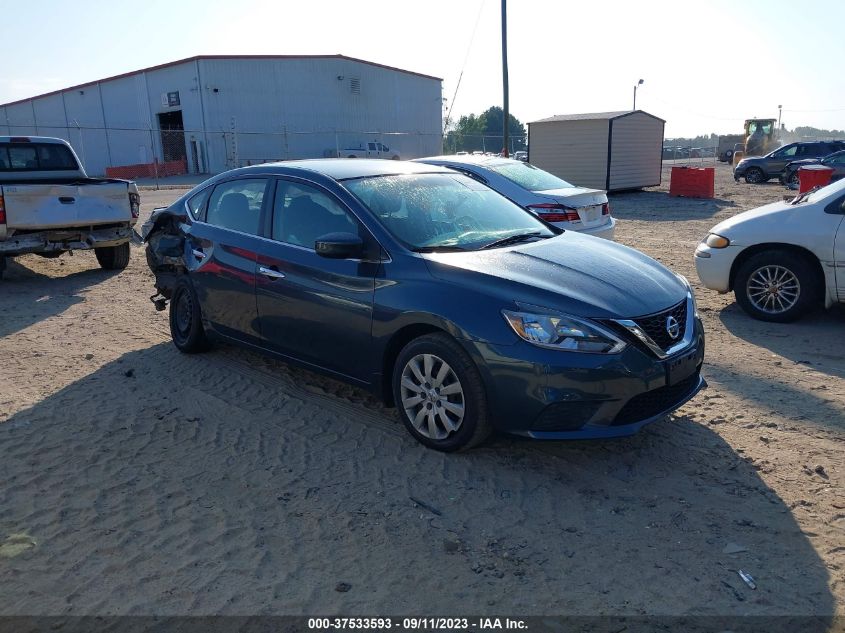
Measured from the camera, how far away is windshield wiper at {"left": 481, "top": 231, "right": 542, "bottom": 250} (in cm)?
447

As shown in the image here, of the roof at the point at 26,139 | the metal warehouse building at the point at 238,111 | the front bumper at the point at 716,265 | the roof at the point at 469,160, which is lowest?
the front bumper at the point at 716,265

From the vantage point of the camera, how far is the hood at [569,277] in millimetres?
3703

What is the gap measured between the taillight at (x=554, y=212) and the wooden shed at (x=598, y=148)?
14.0 meters

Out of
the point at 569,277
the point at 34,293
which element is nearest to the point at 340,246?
the point at 569,277

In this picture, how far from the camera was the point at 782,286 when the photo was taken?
21.6 feet

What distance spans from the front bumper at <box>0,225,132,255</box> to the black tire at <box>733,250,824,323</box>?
25.6 ft

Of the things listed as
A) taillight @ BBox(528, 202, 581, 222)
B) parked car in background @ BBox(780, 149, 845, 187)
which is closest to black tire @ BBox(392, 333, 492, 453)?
taillight @ BBox(528, 202, 581, 222)

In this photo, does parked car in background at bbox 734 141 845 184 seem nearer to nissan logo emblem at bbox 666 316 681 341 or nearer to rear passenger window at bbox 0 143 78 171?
rear passenger window at bbox 0 143 78 171

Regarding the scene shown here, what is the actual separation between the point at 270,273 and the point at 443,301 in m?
1.54

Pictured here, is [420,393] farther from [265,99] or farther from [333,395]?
[265,99]

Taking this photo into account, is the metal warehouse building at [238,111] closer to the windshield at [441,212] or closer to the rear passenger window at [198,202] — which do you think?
the rear passenger window at [198,202]

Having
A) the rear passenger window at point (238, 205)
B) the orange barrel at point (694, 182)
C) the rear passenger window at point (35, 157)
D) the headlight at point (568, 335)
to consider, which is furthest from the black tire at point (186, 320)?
the orange barrel at point (694, 182)

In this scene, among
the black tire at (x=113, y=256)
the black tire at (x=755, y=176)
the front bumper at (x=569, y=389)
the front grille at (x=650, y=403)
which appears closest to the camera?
the front bumper at (x=569, y=389)

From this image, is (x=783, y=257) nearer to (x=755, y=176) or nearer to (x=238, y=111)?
(x=755, y=176)
